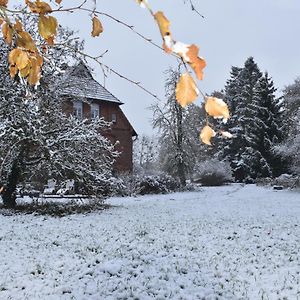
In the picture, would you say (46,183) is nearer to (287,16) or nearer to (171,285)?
(171,285)

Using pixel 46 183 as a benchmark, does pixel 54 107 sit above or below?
above

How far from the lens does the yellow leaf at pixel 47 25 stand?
1.39 m

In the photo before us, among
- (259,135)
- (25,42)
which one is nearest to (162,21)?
(25,42)

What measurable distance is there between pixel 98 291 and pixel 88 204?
33.5 feet

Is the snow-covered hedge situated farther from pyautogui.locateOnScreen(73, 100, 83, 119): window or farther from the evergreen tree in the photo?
the evergreen tree

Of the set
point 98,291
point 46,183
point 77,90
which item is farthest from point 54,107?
point 98,291

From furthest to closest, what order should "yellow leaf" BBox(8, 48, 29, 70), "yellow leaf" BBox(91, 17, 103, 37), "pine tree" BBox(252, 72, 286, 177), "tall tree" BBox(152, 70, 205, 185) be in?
"pine tree" BBox(252, 72, 286, 177)
"tall tree" BBox(152, 70, 205, 185)
"yellow leaf" BBox(91, 17, 103, 37)
"yellow leaf" BBox(8, 48, 29, 70)

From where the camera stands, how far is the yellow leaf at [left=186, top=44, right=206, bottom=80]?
96 centimetres

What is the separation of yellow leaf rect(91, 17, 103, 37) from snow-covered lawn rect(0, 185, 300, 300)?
14.9 feet

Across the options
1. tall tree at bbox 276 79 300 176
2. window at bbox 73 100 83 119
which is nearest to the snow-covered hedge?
window at bbox 73 100 83 119

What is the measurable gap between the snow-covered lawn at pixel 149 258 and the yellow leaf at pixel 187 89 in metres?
4.96

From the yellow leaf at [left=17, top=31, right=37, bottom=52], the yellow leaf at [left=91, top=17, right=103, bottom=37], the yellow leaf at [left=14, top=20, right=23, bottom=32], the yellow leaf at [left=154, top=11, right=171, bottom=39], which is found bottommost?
the yellow leaf at [left=154, top=11, right=171, bottom=39]

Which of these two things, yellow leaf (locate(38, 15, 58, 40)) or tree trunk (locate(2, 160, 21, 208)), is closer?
yellow leaf (locate(38, 15, 58, 40))

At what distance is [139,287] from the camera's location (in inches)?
226
